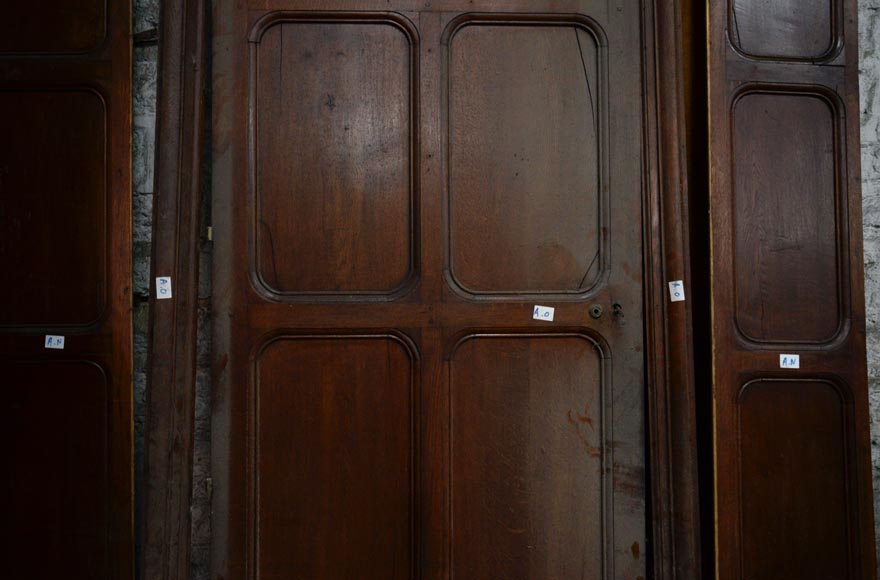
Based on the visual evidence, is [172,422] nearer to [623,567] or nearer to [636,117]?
[623,567]

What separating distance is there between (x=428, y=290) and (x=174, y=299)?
2.30 ft

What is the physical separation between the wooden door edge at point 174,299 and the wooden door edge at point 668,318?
1.29m

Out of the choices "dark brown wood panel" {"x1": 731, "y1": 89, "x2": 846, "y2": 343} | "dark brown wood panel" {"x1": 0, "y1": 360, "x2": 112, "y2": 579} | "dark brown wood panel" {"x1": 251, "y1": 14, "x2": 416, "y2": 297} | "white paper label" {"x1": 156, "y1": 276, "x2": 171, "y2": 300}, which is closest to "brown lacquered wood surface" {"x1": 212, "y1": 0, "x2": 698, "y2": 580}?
"dark brown wood panel" {"x1": 251, "y1": 14, "x2": 416, "y2": 297}

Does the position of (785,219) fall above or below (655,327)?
above

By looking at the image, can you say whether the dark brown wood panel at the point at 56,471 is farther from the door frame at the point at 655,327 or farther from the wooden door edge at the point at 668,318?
the wooden door edge at the point at 668,318

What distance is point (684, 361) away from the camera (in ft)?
5.55

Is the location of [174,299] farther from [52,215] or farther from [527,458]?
[527,458]

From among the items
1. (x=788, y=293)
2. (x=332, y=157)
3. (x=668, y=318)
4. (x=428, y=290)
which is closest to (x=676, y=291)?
(x=668, y=318)

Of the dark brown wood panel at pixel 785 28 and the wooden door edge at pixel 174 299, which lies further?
the dark brown wood panel at pixel 785 28

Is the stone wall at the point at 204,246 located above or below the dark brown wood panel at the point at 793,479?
above

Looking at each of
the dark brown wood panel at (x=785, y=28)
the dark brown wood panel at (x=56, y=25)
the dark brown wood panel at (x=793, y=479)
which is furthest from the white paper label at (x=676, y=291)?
the dark brown wood panel at (x=56, y=25)

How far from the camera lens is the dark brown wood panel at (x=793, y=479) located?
5.57 ft

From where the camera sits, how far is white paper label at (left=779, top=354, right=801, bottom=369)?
67.9 inches

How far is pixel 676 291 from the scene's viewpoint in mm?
1703
